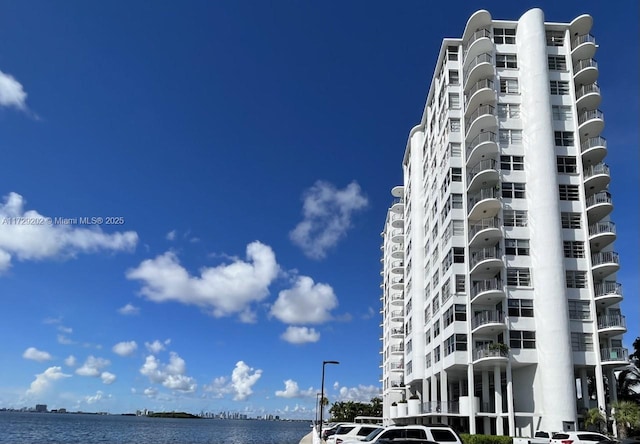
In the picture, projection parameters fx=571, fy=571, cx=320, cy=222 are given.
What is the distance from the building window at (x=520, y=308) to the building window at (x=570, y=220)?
24.7 ft

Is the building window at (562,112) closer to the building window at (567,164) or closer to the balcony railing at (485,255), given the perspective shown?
the building window at (567,164)

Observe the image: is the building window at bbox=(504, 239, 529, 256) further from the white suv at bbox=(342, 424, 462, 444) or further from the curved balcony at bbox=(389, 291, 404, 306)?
the curved balcony at bbox=(389, 291, 404, 306)

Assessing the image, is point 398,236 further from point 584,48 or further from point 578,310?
point 578,310

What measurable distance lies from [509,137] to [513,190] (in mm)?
5306

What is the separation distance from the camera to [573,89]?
52.4 m

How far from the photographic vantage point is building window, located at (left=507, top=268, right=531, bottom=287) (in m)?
47.8

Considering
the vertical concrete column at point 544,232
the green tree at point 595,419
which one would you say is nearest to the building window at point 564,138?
the vertical concrete column at point 544,232

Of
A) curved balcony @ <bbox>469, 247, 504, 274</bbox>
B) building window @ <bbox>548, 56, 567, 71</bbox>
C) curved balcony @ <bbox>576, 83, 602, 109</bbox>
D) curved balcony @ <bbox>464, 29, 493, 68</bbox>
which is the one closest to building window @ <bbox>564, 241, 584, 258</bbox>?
curved balcony @ <bbox>469, 247, 504, 274</bbox>

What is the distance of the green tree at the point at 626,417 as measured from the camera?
39156 millimetres

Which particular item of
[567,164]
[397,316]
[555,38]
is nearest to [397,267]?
[397,316]

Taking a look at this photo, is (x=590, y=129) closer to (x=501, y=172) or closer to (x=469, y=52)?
(x=501, y=172)

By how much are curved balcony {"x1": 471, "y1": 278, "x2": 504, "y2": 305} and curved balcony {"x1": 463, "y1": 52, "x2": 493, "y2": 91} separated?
19335mm

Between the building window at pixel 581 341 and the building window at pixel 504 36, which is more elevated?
the building window at pixel 504 36

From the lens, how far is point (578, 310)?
46.4 m
